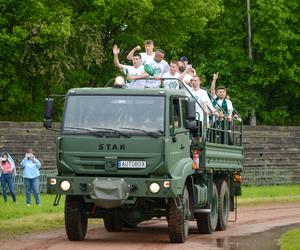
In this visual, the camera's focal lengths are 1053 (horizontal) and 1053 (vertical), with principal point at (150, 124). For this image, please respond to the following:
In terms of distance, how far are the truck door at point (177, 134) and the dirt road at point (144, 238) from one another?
1.71m

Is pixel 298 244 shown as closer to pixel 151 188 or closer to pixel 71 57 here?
pixel 151 188

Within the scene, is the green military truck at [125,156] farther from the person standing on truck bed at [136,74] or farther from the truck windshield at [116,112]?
the person standing on truck bed at [136,74]

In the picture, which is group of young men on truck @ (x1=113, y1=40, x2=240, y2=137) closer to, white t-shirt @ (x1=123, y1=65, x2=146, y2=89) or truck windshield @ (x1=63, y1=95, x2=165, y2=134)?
white t-shirt @ (x1=123, y1=65, x2=146, y2=89)

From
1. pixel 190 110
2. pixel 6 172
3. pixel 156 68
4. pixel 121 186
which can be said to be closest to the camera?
pixel 121 186

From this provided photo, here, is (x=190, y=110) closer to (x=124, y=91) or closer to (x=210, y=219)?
(x=124, y=91)

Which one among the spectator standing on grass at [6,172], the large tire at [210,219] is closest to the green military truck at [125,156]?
the large tire at [210,219]

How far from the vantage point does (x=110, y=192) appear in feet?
64.2

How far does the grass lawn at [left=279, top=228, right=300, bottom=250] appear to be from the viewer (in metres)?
19.5

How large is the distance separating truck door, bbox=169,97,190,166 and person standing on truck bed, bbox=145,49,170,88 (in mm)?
856

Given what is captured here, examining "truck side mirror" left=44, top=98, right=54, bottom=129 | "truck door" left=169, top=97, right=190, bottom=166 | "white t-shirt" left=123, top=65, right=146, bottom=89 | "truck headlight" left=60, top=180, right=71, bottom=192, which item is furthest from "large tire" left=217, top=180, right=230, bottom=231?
"truck side mirror" left=44, top=98, right=54, bottom=129

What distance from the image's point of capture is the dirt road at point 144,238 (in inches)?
767

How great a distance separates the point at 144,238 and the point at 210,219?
2.06 m

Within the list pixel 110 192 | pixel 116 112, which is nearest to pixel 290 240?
pixel 110 192

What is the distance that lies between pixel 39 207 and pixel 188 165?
37.5ft
